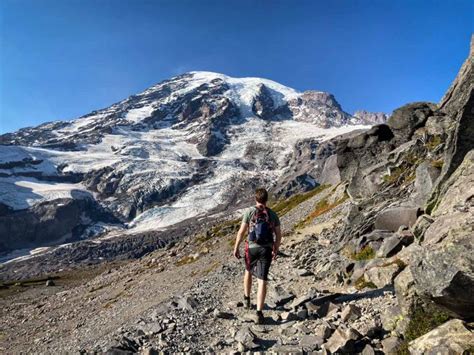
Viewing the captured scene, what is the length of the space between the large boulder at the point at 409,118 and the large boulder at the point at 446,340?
22787mm

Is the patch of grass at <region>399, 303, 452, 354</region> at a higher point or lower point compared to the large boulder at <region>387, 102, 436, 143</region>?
lower

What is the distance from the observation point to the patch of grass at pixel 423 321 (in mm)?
7527

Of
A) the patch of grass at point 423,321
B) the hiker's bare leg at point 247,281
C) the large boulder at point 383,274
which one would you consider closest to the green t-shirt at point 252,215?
the hiker's bare leg at point 247,281

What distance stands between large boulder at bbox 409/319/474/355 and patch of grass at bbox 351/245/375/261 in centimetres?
836

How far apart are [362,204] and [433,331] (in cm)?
1351

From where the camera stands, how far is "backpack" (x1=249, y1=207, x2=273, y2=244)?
11278 mm

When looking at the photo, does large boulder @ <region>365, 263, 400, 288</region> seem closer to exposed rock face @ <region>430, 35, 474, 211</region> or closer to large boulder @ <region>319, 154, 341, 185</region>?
exposed rock face @ <region>430, 35, 474, 211</region>

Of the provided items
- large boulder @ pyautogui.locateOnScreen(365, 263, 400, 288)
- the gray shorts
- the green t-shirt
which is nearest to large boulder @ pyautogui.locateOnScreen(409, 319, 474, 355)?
the gray shorts

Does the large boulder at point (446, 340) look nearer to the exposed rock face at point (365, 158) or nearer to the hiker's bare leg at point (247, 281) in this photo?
the hiker's bare leg at point (247, 281)

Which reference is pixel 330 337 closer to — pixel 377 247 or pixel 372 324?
pixel 372 324

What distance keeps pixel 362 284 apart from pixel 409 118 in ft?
63.9

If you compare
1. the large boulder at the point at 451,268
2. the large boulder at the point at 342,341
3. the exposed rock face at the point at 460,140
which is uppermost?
the exposed rock face at the point at 460,140

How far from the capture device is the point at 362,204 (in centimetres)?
2031

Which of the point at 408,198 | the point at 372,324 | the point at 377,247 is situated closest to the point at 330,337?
the point at 372,324
